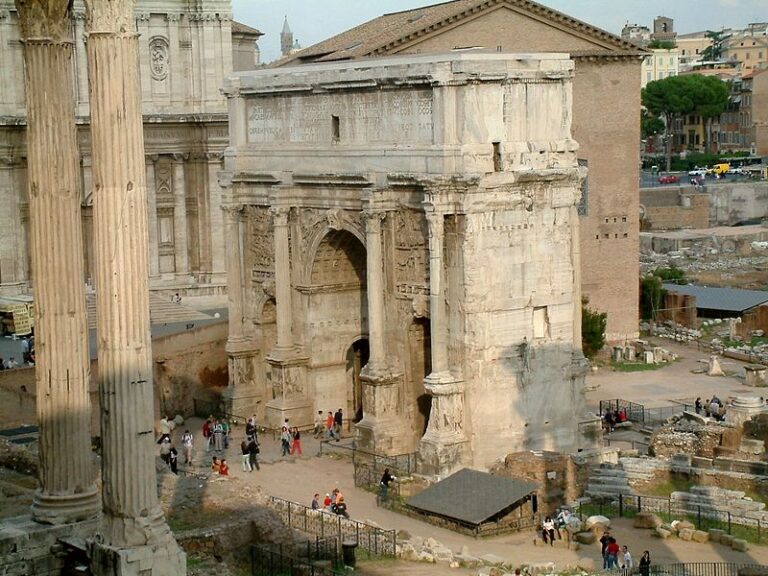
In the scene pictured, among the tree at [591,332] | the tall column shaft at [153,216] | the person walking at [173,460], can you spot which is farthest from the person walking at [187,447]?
the tree at [591,332]

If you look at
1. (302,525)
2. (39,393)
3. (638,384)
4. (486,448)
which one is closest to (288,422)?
(486,448)

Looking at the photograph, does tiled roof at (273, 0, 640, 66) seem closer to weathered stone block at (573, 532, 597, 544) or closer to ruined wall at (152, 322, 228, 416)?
ruined wall at (152, 322, 228, 416)

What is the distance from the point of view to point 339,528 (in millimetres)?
26438

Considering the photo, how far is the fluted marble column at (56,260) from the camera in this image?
18.5 metres

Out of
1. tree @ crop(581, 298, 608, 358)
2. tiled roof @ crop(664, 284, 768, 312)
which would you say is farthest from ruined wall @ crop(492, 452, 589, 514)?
tiled roof @ crop(664, 284, 768, 312)

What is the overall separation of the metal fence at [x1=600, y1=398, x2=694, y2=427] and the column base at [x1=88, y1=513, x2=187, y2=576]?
23762 mm

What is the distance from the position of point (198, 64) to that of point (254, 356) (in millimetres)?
12695

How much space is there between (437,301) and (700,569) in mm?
8910

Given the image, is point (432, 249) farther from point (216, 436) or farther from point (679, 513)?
point (679, 513)

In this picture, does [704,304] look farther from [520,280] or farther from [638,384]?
[520,280]

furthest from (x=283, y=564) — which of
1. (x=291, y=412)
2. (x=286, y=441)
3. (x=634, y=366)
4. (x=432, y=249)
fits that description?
(x=634, y=366)

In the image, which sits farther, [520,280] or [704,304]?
[704,304]

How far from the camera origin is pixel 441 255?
107 ft

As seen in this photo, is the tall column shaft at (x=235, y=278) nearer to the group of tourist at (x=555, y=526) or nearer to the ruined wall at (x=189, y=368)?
the ruined wall at (x=189, y=368)
